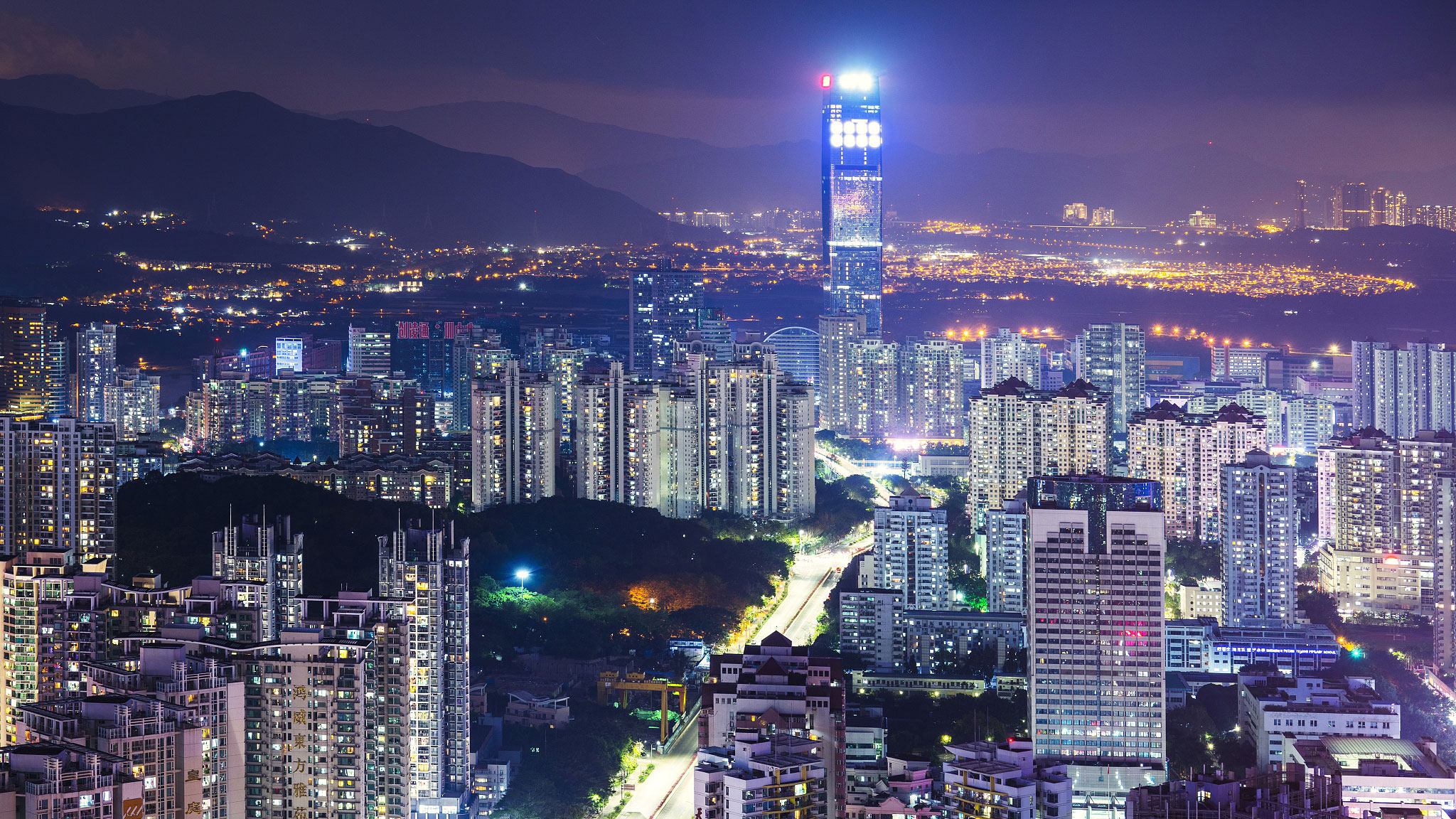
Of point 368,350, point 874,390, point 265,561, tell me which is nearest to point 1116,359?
point 874,390

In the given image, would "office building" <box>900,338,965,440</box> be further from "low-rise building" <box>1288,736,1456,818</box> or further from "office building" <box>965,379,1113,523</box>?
"low-rise building" <box>1288,736,1456,818</box>

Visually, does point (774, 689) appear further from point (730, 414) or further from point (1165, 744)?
point (730, 414)

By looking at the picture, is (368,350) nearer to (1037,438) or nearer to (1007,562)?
(1037,438)

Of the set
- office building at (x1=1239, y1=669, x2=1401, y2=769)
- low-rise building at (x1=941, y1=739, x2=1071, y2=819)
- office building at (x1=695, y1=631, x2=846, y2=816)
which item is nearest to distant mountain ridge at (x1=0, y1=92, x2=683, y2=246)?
office building at (x1=695, y1=631, x2=846, y2=816)

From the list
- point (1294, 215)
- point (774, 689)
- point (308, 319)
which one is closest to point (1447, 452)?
point (1294, 215)

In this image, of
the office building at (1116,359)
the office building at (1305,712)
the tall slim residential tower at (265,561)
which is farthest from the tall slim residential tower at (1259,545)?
the office building at (1116,359)

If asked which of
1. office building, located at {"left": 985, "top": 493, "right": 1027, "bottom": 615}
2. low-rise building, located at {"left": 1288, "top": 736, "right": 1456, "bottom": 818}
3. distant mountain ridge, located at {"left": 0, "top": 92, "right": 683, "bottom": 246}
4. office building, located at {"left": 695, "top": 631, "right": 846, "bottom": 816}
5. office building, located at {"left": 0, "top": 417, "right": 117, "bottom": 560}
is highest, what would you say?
distant mountain ridge, located at {"left": 0, "top": 92, "right": 683, "bottom": 246}
